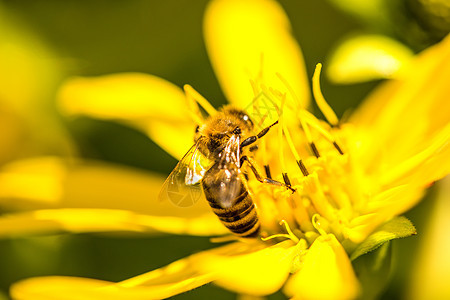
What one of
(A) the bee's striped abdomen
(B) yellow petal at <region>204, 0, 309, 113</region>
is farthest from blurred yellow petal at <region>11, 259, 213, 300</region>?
(B) yellow petal at <region>204, 0, 309, 113</region>

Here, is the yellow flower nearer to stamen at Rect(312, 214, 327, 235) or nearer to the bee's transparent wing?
stamen at Rect(312, 214, 327, 235)

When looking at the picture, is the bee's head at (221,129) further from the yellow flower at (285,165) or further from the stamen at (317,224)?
the stamen at (317,224)

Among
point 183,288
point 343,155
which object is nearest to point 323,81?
point 343,155

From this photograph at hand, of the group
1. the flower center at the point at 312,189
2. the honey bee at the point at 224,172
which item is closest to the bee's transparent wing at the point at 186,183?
the honey bee at the point at 224,172

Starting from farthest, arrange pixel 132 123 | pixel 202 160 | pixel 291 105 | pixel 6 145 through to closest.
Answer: pixel 6 145 < pixel 132 123 < pixel 291 105 < pixel 202 160

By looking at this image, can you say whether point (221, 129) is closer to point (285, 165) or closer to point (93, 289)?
point (285, 165)

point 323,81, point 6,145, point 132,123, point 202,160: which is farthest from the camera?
point 6,145

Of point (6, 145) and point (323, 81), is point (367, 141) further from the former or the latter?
point (6, 145)
